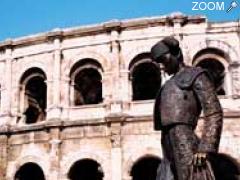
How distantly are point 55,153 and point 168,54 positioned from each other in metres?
14.0

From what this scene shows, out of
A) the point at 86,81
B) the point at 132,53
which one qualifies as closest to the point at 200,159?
the point at 132,53

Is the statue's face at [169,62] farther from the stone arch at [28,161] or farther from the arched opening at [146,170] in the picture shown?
the arched opening at [146,170]

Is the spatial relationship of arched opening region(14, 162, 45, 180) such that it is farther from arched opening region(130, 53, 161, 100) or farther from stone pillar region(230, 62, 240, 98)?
stone pillar region(230, 62, 240, 98)

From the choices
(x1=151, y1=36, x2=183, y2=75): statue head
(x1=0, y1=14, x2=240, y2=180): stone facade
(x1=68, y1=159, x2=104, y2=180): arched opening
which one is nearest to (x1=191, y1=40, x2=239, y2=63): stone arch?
(x1=0, y1=14, x2=240, y2=180): stone facade

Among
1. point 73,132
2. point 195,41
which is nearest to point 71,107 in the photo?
point 73,132

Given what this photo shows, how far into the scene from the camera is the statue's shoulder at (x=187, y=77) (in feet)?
14.4

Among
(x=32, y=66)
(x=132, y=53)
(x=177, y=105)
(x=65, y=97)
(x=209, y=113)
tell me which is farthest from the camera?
(x=32, y=66)

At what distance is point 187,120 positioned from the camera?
4312 mm

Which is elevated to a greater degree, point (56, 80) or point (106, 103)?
point (56, 80)

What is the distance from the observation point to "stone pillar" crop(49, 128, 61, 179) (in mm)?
17969

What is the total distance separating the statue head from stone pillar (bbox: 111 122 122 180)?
1294cm

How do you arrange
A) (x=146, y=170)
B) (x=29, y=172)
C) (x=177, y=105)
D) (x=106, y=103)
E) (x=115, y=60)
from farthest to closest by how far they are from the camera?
(x=29, y=172) → (x=146, y=170) → (x=115, y=60) → (x=106, y=103) → (x=177, y=105)

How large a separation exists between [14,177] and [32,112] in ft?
10.8

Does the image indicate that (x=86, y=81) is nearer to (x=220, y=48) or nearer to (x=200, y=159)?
(x=220, y=48)
